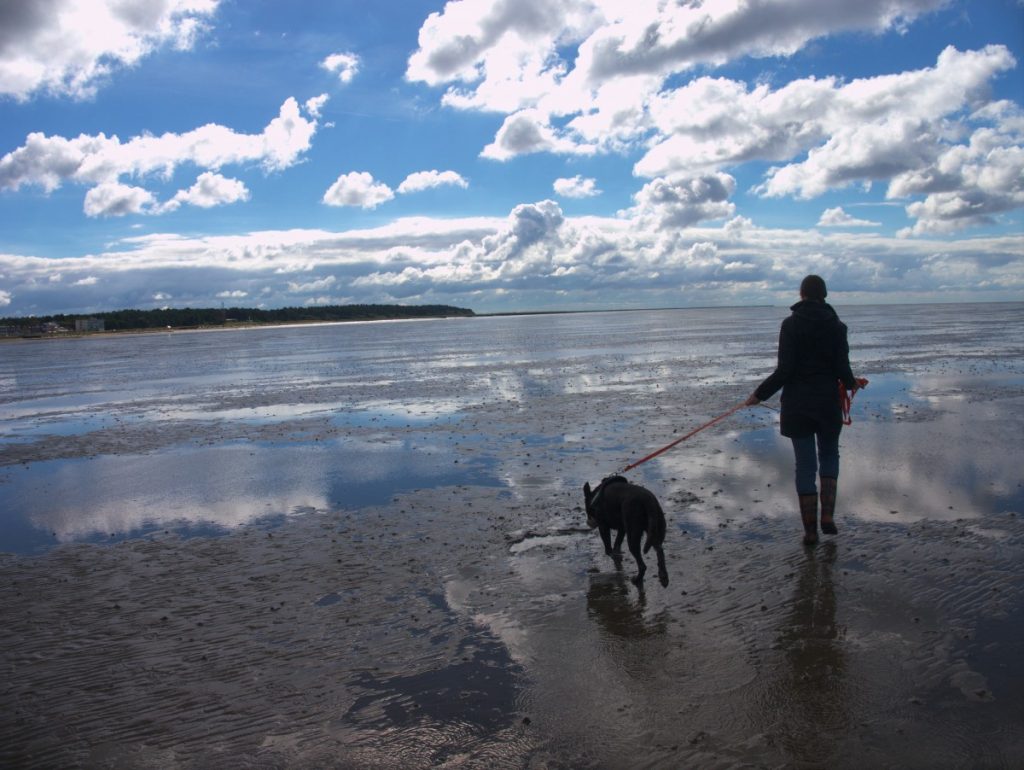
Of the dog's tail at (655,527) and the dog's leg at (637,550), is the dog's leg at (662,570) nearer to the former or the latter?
the dog's tail at (655,527)

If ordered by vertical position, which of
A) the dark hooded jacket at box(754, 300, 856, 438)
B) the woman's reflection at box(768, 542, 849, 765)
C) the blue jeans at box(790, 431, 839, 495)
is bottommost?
the woman's reflection at box(768, 542, 849, 765)

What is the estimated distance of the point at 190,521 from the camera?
10.4 m

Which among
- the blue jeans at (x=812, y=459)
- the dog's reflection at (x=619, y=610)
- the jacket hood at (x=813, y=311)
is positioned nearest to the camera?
the dog's reflection at (x=619, y=610)

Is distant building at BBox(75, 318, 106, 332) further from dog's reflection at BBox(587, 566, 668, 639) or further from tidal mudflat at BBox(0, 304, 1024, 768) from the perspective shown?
dog's reflection at BBox(587, 566, 668, 639)

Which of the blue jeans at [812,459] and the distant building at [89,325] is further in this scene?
the distant building at [89,325]

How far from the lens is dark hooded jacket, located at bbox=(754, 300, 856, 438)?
7684 millimetres

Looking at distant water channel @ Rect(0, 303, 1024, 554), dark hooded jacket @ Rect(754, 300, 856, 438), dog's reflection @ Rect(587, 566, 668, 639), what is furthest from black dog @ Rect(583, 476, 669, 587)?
distant water channel @ Rect(0, 303, 1024, 554)

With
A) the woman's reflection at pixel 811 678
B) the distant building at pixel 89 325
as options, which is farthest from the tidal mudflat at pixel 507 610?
the distant building at pixel 89 325

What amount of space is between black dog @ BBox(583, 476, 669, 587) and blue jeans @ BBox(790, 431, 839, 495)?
1.69 metres

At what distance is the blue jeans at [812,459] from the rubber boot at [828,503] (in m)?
0.08

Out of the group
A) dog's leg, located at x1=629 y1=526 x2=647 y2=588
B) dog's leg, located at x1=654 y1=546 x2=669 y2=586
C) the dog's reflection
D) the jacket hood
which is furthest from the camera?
the jacket hood

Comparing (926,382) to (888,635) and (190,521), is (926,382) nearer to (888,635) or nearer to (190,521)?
(888,635)

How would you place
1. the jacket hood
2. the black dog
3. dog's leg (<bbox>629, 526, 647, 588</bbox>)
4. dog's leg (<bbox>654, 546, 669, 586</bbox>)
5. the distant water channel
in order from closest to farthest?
dog's leg (<bbox>654, 546, 669, 586</bbox>)
the black dog
dog's leg (<bbox>629, 526, 647, 588</bbox>)
the jacket hood
the distant water channel

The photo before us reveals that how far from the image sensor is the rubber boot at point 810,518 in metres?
7.73
